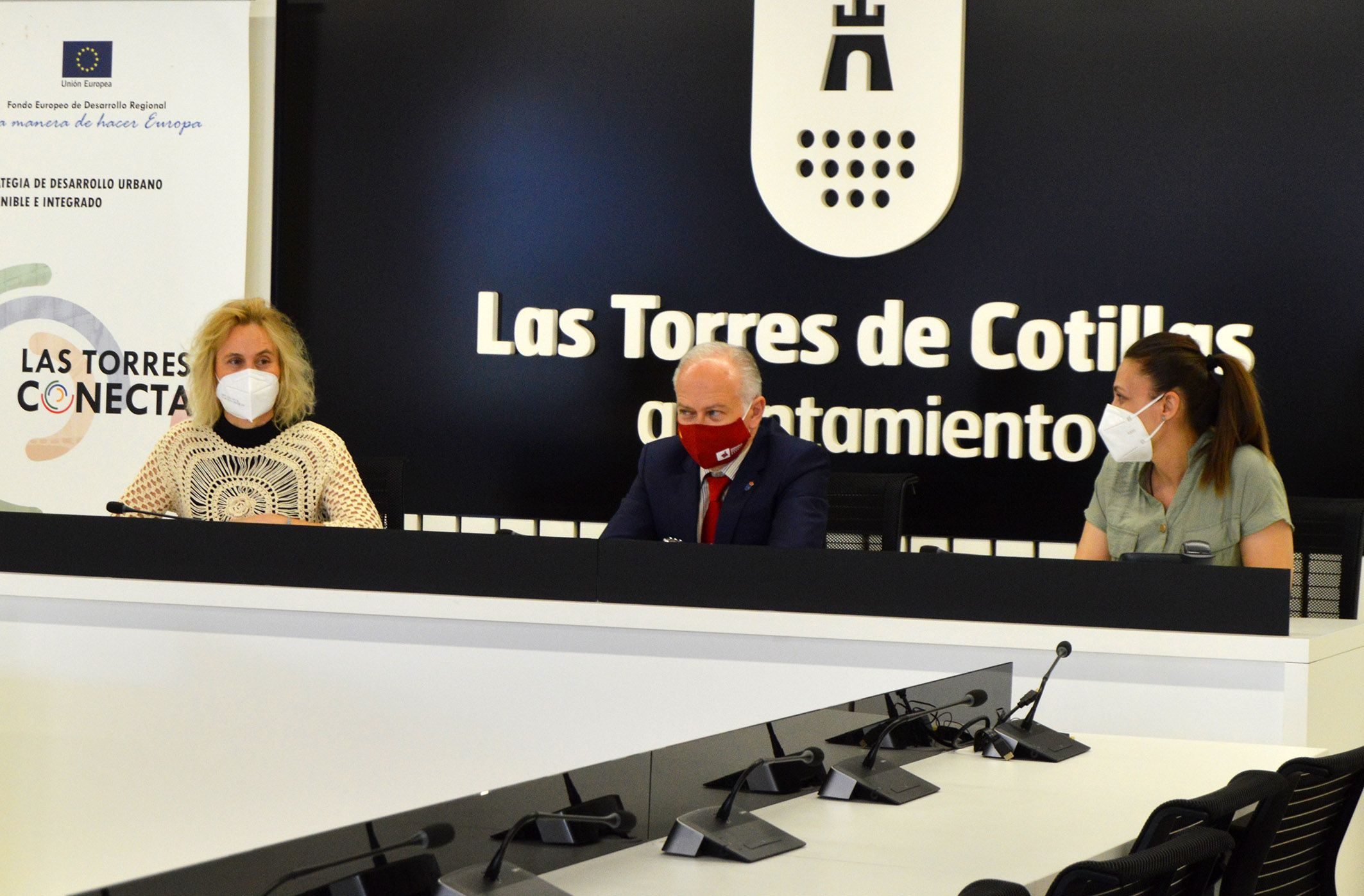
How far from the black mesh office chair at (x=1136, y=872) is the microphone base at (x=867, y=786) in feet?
1.42

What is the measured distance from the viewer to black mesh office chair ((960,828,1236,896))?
4.85 feet

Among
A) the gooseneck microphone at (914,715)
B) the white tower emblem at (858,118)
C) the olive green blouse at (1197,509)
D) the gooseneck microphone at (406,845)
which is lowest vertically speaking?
the gooseneck microphone at (914,715)

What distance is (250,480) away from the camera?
3.97 m

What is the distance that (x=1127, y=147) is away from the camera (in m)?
5.04

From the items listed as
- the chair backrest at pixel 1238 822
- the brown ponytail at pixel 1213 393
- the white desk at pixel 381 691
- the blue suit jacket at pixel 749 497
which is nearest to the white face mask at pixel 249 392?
the white desk at pixel 381 691

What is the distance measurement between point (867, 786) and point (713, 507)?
183cm

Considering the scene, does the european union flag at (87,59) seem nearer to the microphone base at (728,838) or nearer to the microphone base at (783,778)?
the microphone base at (783,778)

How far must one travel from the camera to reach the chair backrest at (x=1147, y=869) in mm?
1535

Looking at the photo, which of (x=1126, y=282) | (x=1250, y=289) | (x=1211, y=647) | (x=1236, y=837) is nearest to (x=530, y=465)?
(x=1126, y=282)

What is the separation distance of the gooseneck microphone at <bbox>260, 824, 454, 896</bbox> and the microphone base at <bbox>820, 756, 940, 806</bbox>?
0.70 meters

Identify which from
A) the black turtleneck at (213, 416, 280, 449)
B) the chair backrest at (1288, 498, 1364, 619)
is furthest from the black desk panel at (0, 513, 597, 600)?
the chair backrest at (1288, 498, 1364, 619)

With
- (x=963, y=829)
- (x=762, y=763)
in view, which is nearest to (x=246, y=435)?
(x=762, y=763)

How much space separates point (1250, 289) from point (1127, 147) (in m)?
0.61

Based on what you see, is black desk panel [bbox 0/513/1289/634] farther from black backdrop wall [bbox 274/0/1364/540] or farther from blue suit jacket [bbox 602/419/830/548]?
black backdrop wall [bbox 274/0/1364/540]
